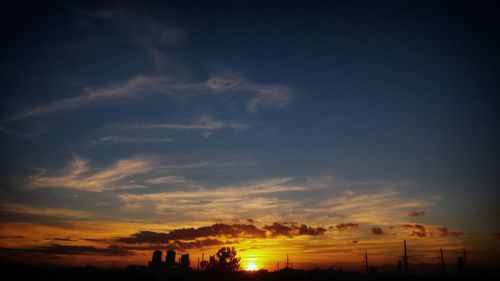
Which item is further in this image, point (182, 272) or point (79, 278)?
point (182, 272)

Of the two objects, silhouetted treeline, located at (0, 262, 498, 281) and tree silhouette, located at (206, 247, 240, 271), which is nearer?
silhouetted treeline, located at (0, 262, 498, 281)

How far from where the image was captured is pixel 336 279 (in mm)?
50312

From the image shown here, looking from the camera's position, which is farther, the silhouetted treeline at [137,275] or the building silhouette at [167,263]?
the building silhouette at [167,263]

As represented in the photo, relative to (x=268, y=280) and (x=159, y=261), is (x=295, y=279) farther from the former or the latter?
(x=159, y=261)

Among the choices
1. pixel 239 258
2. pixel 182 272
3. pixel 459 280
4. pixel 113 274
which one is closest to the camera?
pixel 113 274

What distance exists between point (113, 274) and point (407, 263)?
80.9 m

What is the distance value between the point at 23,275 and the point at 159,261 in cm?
2243

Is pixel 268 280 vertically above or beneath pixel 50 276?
beneath

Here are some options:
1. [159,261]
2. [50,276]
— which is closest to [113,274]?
[50,276]

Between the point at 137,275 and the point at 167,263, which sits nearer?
the point at 137,275

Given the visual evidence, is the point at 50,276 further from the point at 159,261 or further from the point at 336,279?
the point at 336,279

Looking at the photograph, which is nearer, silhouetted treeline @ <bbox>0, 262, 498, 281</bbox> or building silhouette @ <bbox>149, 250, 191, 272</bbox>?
silhouetted treeline @ <bbox>0, 262, 498, 281</bbox>

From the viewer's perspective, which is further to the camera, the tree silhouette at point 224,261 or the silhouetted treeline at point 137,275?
the tree silhouette at point 224,261

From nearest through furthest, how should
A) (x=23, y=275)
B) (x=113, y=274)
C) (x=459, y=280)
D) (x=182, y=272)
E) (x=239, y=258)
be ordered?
(x=23, y=275) < (x=113, y=274) < (x=459, y=280) < (x=182, y=272) < (x=239, y=258)
